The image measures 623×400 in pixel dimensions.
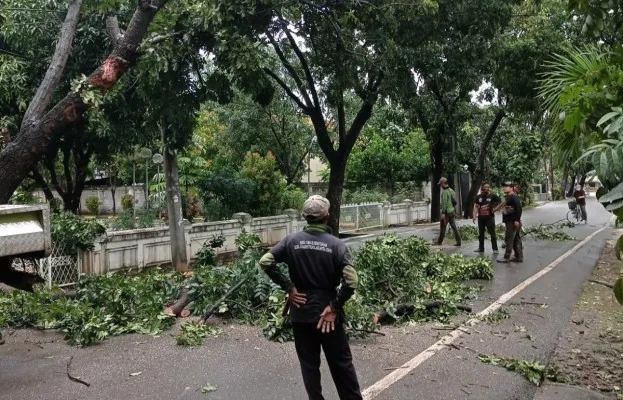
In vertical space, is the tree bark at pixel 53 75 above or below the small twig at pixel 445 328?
above

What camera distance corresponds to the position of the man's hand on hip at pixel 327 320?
155 inches

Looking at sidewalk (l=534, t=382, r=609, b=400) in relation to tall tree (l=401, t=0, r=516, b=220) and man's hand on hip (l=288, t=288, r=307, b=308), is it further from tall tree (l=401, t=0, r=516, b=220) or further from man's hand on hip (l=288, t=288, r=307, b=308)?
tall tree (l=401, t=0, r=516, b=220)

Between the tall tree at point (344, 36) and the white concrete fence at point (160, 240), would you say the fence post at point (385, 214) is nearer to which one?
the white concrete fence at point (160, 240)

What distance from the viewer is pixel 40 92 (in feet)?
21.7

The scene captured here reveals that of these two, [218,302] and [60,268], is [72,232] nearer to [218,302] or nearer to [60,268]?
[60,268]

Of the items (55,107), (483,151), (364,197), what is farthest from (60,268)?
(364,197)

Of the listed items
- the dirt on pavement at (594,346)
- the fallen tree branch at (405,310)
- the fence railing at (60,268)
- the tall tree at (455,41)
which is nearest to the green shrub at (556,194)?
the tall tree at (455,41)

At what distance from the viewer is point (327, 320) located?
3939mm

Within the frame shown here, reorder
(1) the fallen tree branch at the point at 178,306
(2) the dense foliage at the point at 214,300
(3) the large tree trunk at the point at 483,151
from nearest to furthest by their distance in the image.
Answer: (2) the dense foliage at the point at 214,300
(1) the fallen tree branch at the point at 178,306
(3) the large tree trunk at the point at 483,151

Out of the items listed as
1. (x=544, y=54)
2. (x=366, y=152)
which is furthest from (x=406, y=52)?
(x=366, y=152)

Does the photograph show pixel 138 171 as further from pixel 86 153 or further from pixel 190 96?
pixel 190 96

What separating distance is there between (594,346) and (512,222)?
6068 millimetres

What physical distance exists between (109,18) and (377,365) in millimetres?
6545

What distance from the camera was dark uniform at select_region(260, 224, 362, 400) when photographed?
13.3ft
